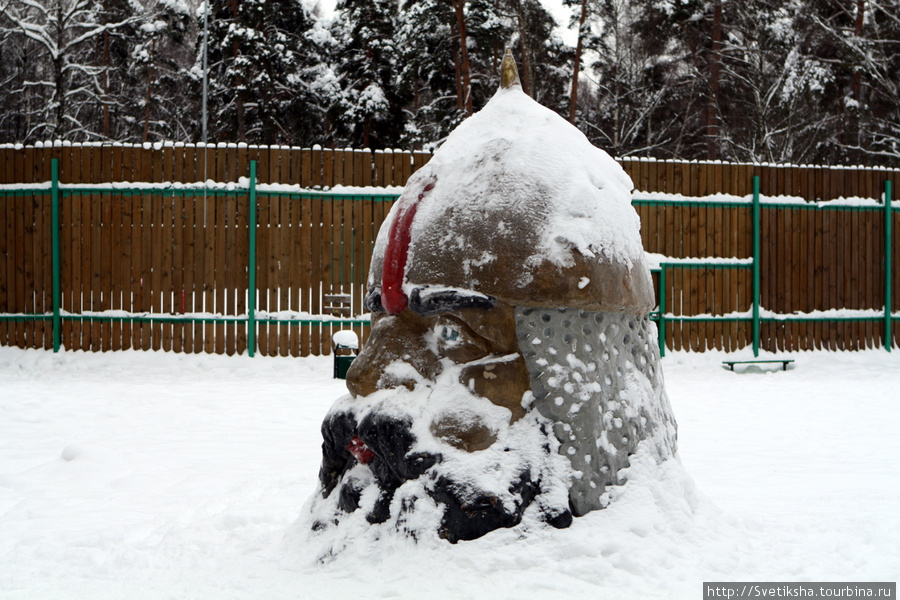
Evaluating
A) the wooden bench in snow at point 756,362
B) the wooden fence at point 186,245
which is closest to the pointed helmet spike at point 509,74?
the wooden fence at point 186,245

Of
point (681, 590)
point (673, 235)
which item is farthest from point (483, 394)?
point (673, 235)

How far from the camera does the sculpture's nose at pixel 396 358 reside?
3.36 m

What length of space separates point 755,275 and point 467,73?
29.2 feet

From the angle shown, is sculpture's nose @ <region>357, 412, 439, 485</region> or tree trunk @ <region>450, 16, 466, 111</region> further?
tree trunk @ <region>450, 16, 466, 111</region>

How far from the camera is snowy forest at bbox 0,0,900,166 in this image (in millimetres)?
19359

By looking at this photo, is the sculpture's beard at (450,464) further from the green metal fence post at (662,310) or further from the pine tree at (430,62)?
the pine tree at (430,62)

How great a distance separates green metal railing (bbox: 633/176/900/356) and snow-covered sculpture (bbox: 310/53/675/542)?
299 inches

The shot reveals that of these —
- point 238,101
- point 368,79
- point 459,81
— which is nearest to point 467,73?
point 459,81

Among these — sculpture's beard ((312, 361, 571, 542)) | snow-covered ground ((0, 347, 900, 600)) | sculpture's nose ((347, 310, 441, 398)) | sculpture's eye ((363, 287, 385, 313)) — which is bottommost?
snow-covered ground ((0, 347, 900, 600))

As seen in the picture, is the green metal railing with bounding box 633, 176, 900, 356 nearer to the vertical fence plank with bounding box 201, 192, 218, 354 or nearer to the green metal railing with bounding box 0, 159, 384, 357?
the green metal railing with bounding box 0, 159, 384, 357

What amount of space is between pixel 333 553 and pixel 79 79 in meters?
27.0

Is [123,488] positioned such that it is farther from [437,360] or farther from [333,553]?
[437,360]

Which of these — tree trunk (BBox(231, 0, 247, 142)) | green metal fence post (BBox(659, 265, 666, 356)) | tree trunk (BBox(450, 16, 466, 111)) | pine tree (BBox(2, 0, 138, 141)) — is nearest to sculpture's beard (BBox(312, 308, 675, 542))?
green metal fence post (BBox(659, 265, 666, 356))

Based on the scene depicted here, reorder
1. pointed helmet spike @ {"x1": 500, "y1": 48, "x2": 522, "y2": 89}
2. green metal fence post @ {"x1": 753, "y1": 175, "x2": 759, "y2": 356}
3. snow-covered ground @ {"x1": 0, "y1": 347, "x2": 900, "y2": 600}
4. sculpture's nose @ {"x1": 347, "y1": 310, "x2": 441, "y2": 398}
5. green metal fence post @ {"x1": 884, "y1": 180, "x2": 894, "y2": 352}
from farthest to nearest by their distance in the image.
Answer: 1. green metal fence post @ {"x1": 884, "y1": 180, "x2": 894, "y2": 352}
2. green metal fence post @ {"x1": 753, "y1": 175, "x2": 759, "y2": 356}
3. pointed helmet spike @ {"x1": 500, "y1": 48, "x2": 522, "y2": 89}
4. sculpture's nose @ {"x1": 347, "y1": 310, "x2": 441, "y2": 398}
5. snow-covered ground @ {"x1": 0, "y1": 347, "x2": 900, "y2": 600}
